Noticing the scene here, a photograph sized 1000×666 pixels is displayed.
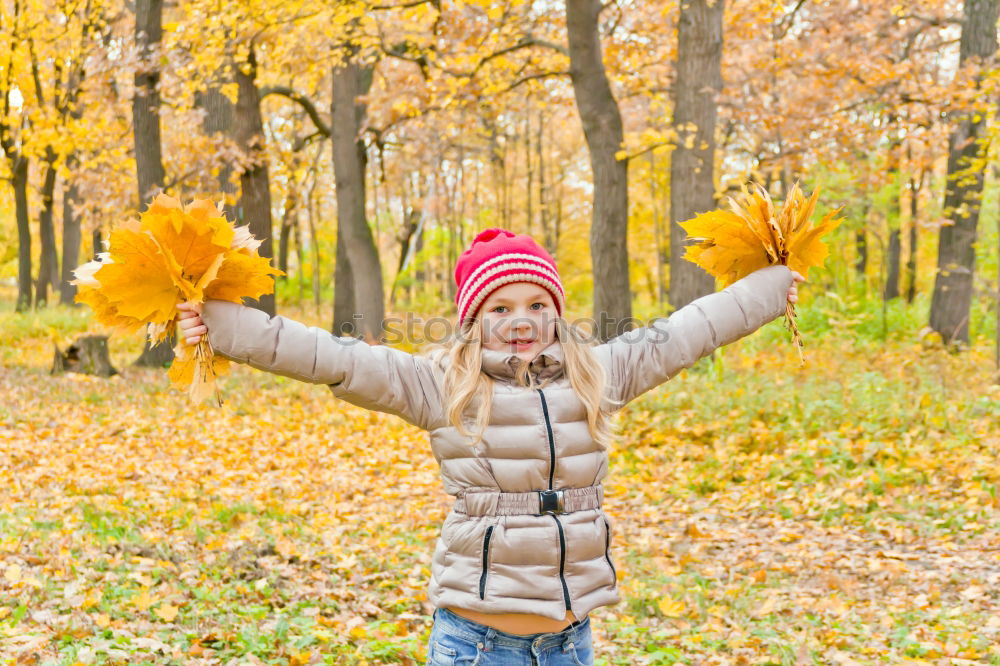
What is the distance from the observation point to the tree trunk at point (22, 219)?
2255 centimetres

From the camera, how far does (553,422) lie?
2.63 m

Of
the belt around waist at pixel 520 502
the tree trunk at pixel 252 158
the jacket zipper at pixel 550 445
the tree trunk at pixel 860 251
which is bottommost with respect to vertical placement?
the belt around waist at pixel 520 502

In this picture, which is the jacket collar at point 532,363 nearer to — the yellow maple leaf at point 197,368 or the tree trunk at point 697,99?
the yellow maple leaf at point 197,368

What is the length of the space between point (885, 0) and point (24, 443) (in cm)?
1446

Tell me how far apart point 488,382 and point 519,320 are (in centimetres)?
23

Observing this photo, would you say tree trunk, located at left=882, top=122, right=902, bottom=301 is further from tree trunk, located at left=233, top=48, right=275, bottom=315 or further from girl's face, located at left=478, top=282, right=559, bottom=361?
girl's face, located at left=478, top=282, right=559, bottom=361

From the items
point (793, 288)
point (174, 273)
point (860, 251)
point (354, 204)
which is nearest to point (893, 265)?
point (860, 251)

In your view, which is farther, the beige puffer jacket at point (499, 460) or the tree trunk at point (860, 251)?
the tree trunk at point (860, 251)

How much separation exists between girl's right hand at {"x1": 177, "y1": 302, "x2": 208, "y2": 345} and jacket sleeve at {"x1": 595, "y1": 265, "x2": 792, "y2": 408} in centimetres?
125

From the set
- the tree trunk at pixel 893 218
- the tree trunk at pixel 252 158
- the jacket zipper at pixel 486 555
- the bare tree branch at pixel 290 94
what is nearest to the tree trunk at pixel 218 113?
the tree trunk at pixel 252 158

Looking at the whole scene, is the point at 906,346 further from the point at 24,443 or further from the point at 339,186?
the point at 24,443

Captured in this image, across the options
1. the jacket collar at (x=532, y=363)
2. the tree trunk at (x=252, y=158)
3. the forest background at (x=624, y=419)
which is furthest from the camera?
the tree trunk at (x=252, y=158)

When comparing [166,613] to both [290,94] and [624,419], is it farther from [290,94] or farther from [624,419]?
[290,94]

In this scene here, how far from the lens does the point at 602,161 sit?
11.6 meters
